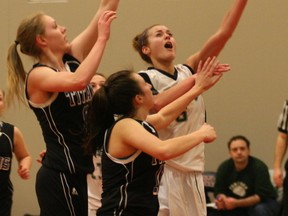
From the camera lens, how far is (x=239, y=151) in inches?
244

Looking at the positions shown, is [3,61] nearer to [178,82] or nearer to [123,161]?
[178,82]

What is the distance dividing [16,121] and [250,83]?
2749mm

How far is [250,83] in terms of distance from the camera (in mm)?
6680

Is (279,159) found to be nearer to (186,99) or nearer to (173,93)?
(173,93)

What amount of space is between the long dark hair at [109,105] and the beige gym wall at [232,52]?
3575 millimetres

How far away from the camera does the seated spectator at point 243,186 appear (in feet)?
19.9

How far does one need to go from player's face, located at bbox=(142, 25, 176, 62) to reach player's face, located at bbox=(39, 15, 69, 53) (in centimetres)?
99

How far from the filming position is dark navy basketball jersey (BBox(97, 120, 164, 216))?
3.05 metres

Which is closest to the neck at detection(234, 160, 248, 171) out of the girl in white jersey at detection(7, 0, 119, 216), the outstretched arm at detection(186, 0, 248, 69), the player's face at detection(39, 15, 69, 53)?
the outstretched arm at detection(186, 0, 248, 69)

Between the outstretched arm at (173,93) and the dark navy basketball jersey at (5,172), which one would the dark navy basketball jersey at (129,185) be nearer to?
the outstretched arm at (173,93)

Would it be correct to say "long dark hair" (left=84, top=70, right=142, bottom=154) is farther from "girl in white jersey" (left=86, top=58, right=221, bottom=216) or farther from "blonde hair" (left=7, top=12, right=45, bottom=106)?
"blonde hair" (left=7, top=12, right=45, bottom=106)

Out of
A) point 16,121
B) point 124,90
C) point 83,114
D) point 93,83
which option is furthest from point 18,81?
point 16,121

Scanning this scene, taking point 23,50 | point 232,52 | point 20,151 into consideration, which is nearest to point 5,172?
point 20,151

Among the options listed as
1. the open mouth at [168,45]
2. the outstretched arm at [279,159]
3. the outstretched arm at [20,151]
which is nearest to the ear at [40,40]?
the open mouth at [168,45]
